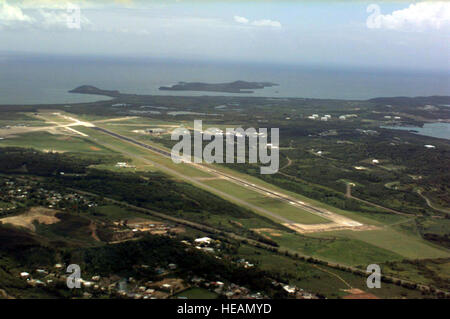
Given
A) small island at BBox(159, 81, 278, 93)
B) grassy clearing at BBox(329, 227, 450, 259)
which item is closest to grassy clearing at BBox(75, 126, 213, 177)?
grassy clearing at BBox(329, 227, 450, 259)

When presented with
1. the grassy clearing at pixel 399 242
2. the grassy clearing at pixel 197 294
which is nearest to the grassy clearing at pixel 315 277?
the grassy clearing at pixel 197 294

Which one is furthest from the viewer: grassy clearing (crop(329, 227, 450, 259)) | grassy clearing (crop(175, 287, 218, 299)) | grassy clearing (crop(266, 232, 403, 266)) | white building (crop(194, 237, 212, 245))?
grassy clearing (crop(329, 227, 450, 259))

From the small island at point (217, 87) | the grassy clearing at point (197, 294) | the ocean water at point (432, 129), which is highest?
the small island at point (217, 87)

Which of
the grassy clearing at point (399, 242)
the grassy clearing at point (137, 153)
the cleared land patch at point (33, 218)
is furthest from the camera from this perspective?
the grassy clearing at point (137, 153)

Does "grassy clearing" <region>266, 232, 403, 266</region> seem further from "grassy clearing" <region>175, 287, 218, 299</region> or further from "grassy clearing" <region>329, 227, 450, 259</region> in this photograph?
"grassy clearing" <region>175, 287, 218, 299</region>

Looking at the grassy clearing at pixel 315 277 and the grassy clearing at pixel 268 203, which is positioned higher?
the grassy clearing at pixel 268 203

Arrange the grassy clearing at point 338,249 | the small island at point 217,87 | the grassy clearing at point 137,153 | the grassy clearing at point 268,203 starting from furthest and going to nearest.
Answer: the small island at point 217,87 → the grassy clearing at point 137,153 → the grassy clearing at point 268,203 → the grassy clearing at point 338,249

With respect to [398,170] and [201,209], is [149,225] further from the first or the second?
[398,170]

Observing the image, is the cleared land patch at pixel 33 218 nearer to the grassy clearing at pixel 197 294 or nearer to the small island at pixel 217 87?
the grassy clearing at pixel 197 294

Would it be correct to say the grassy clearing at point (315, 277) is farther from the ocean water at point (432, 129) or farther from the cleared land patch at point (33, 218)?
the ocean water at point (432, 129)

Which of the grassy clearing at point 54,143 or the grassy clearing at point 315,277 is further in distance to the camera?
the grassy clearing at point 54,143

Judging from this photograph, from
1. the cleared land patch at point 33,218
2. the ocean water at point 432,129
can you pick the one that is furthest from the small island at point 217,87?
the cleared land patch at point 33,218
